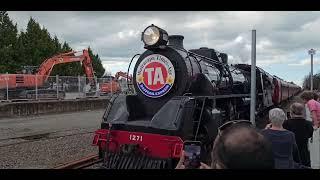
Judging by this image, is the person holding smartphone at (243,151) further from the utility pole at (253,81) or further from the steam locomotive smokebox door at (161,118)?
the steam locomotive smokebox door at (161,118)

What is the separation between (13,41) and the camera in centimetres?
4700

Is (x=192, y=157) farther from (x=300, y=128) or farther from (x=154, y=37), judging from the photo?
(x=154, y=37)

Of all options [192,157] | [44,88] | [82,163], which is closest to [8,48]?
[44,88]

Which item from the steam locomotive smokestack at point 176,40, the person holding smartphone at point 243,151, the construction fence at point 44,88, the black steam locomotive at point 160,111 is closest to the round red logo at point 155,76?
the black steam locomotive at point 160,111

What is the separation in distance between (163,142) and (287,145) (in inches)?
121

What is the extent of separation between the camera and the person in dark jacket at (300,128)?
579 centimetres

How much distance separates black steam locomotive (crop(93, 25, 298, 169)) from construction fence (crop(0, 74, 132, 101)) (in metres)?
15.3

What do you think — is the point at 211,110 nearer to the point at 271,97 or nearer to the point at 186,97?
the point at 186,97

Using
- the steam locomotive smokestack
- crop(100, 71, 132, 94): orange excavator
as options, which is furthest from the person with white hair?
crop(100, 71, 132, 94): orange excavator

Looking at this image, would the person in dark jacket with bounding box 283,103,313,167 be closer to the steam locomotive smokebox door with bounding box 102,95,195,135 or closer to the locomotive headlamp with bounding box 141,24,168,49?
the steam locomotive smokebox door with bounding box 102,95,195,135

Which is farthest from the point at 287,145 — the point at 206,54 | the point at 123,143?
the point at 206,54

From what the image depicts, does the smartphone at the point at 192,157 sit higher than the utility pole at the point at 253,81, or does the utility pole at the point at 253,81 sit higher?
the utility pole at the point at 253,81

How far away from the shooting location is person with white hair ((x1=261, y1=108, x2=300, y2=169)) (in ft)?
13.9
